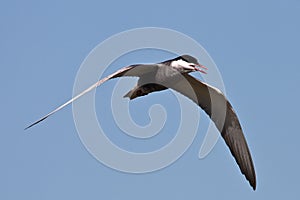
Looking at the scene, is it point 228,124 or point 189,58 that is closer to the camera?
point 189,58

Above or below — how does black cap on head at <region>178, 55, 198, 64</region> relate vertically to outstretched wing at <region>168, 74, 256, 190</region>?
above

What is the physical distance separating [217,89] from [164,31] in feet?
7.09

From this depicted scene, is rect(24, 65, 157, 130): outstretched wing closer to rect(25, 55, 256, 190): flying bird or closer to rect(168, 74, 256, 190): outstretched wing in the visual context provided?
rect(25, 55, 256, 190): flying bird

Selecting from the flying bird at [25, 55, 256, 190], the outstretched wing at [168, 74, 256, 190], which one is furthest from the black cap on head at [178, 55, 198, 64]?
the outstretched wing at [168, 74, 256, 190]

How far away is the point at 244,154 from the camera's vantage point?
22.2 metres

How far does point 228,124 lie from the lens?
22.1 metres

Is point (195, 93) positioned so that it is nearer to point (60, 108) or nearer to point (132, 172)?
point (132, 172)

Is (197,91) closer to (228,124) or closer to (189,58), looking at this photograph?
(228,124)

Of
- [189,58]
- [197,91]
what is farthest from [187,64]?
[197,91]

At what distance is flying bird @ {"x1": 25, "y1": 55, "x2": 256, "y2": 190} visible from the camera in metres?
20.1

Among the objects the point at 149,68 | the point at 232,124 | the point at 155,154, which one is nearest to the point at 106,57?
the point at 149,68

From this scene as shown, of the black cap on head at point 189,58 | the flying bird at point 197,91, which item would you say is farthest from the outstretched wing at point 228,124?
the black cap on head at point 189,58

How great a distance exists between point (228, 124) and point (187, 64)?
292 cm

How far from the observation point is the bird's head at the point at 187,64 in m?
20.0
